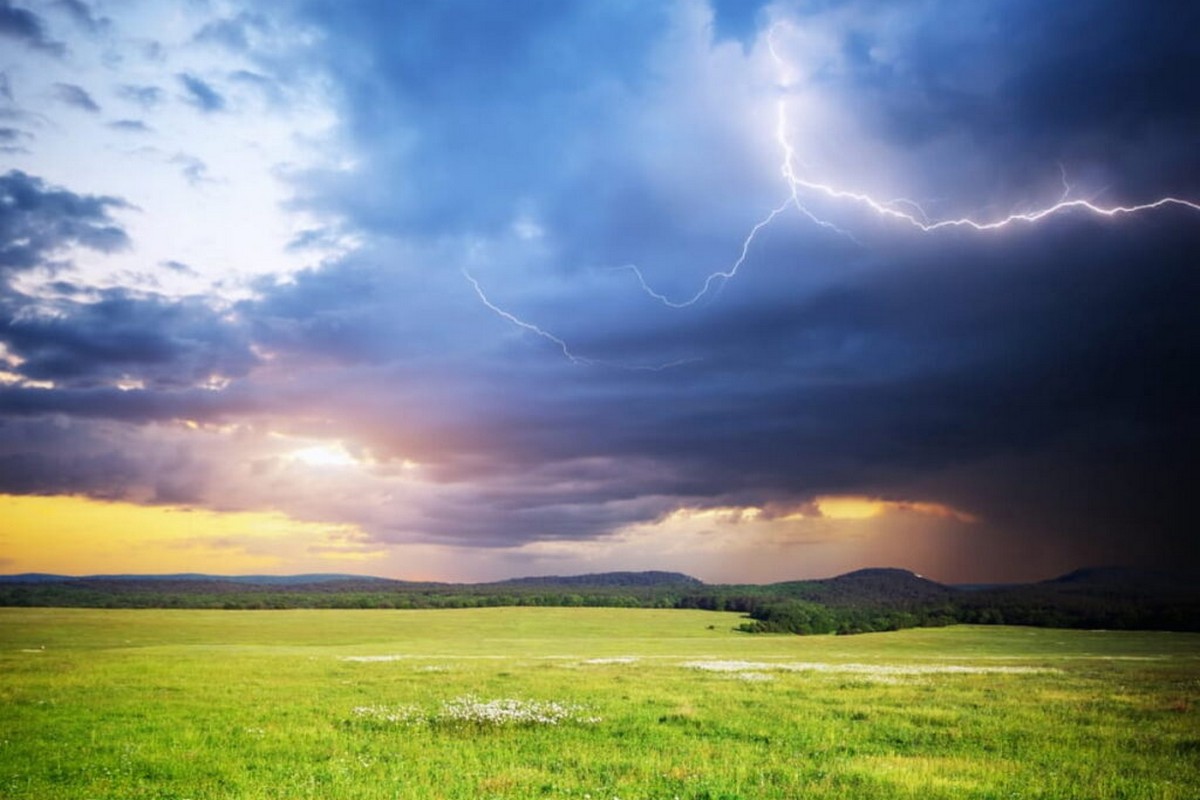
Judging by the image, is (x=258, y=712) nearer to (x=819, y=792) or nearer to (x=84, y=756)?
(x=84, y=756)

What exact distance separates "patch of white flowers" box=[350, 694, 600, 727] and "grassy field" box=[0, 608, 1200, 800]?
0.10 metres

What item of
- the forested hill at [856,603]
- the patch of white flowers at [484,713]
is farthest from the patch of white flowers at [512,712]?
the forested hill at [856,603]

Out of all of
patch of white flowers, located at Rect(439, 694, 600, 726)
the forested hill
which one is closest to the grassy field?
patch of white flowers, located at Rect(439, 694, 600, 726)

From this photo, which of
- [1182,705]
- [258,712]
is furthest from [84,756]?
[1182,705]

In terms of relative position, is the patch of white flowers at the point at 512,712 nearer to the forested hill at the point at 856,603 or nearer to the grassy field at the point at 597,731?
the grassy field at the point at 597,731

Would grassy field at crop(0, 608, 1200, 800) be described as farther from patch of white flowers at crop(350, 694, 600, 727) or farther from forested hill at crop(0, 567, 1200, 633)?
forested hill at crop(0, 567, 1200, 633)

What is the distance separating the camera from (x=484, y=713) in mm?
21703

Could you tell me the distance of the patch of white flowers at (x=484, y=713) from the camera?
20750 millimetres

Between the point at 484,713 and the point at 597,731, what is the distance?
3954mm

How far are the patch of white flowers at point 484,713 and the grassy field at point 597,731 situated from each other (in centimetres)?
10

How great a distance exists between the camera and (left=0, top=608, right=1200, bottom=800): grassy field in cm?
1412

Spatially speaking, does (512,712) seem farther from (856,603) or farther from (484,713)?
(856,603)

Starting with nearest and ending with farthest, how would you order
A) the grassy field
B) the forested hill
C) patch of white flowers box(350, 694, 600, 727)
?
the grassy field → patch of white flowers box(350, 694, 600, 727) → the forested hill

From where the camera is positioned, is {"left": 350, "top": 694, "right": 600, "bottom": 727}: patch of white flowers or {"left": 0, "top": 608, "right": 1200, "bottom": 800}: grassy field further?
{"left": 350, "top": 694, "right": 600, "bottom": 727}: patch of white flowers
